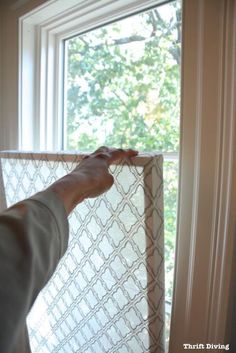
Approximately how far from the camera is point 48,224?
18.7 inches

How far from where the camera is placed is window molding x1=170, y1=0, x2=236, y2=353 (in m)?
0.75

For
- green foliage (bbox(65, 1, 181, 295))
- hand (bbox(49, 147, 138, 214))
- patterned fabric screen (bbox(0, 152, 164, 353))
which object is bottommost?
patterned fabric screen (bbox(0, 152, 164, 353))

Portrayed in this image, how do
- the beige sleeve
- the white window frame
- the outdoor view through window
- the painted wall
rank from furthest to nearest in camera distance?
the painted wall
the outdoor view through window
the white window frame
the beige sleeve

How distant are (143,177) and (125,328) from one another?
0.48 metres

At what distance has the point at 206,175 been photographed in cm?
79

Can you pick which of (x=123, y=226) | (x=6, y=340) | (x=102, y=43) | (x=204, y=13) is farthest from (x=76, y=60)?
(x=6, y=340)

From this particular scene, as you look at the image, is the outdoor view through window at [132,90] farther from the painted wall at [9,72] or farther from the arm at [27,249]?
the arm at [27,249]

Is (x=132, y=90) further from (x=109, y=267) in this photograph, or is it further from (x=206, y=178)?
(x=109, y=267)

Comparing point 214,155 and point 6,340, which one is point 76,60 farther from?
point 6,340

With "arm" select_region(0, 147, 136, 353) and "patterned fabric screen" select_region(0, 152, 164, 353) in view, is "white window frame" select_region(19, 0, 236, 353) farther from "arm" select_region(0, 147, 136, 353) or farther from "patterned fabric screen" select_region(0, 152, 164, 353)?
"arm" select_region(0, 147, 136, 353)

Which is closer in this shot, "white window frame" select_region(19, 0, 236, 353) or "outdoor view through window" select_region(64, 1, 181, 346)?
"white window frame" select_region(19, 0, 236, 353)

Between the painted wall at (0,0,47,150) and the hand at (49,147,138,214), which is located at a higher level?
the painted wall at (0,0,47,150)

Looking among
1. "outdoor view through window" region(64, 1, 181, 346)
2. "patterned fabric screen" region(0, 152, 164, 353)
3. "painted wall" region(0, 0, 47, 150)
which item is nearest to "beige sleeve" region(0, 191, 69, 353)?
"patterned fabric screen" region(0, 152, 164, 353)

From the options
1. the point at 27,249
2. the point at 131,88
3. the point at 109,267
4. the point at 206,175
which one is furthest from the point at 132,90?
the point at 27,249
